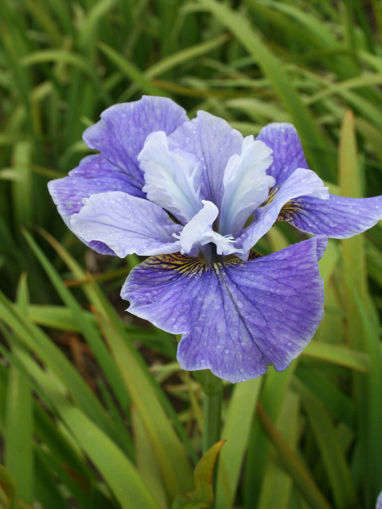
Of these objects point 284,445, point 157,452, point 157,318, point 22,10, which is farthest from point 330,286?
point 22,10

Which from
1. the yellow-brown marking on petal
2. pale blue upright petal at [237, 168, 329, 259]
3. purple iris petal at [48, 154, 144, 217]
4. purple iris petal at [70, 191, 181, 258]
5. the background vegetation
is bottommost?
the background vegetation

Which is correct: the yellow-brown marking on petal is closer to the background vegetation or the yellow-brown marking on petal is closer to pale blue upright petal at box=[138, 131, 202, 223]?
pale blue upright petal at box=[138, 131, 202, 223]

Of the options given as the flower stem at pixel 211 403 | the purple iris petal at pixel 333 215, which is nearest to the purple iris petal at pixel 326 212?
the purple iris petal at pixel 333 215

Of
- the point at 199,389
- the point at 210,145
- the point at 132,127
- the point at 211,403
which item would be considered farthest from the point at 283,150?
the point at 199,389

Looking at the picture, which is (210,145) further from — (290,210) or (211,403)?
(211,403)

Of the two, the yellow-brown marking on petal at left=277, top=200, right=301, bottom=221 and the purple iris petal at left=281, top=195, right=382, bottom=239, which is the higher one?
the yellow-brown marking on petal at left=277, top=200, right=301, bottom=221

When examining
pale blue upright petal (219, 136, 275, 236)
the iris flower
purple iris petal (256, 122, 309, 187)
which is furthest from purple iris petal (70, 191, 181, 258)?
purple iris petal (256, 122, 309, 187)
